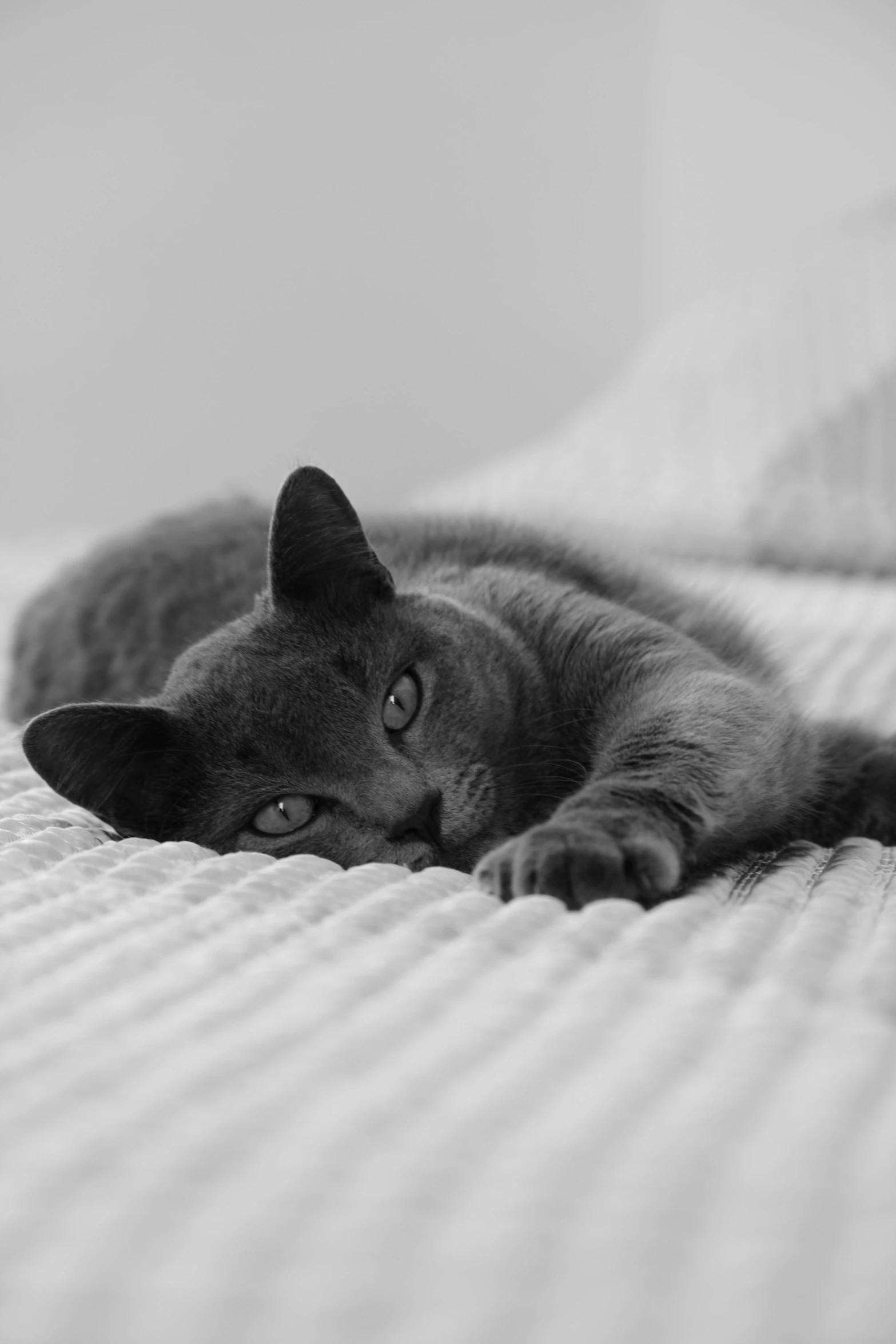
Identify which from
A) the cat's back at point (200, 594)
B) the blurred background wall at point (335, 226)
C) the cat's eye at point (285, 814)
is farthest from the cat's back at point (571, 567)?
the blurred background wall at point (335, 226)

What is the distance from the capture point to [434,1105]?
0.56 m

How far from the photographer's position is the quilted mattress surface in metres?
0.44

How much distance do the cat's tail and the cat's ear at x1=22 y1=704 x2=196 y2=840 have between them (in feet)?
1.84

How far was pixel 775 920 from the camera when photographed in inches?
31.2

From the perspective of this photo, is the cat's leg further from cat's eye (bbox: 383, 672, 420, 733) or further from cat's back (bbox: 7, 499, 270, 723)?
cat's back (bbox: 7, 499, 270, 723)

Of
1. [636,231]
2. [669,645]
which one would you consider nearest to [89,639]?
[669,645]

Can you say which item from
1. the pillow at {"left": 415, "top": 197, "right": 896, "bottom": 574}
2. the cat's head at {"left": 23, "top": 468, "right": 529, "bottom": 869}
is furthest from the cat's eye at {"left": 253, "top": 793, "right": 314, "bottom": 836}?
the pillow at {"left": 415, "top": 197, "right": 896, "bottom": 574}

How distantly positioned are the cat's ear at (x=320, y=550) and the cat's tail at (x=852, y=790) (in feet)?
1.46

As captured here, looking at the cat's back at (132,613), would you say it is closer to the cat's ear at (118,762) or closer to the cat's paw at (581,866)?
the cat's ear at (118,762)

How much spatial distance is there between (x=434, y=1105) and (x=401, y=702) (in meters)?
0.56

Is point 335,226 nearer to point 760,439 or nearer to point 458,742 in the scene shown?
point 760,439

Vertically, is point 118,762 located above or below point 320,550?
below

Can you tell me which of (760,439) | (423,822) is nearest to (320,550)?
(423,822)

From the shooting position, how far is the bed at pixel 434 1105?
1.43ft
